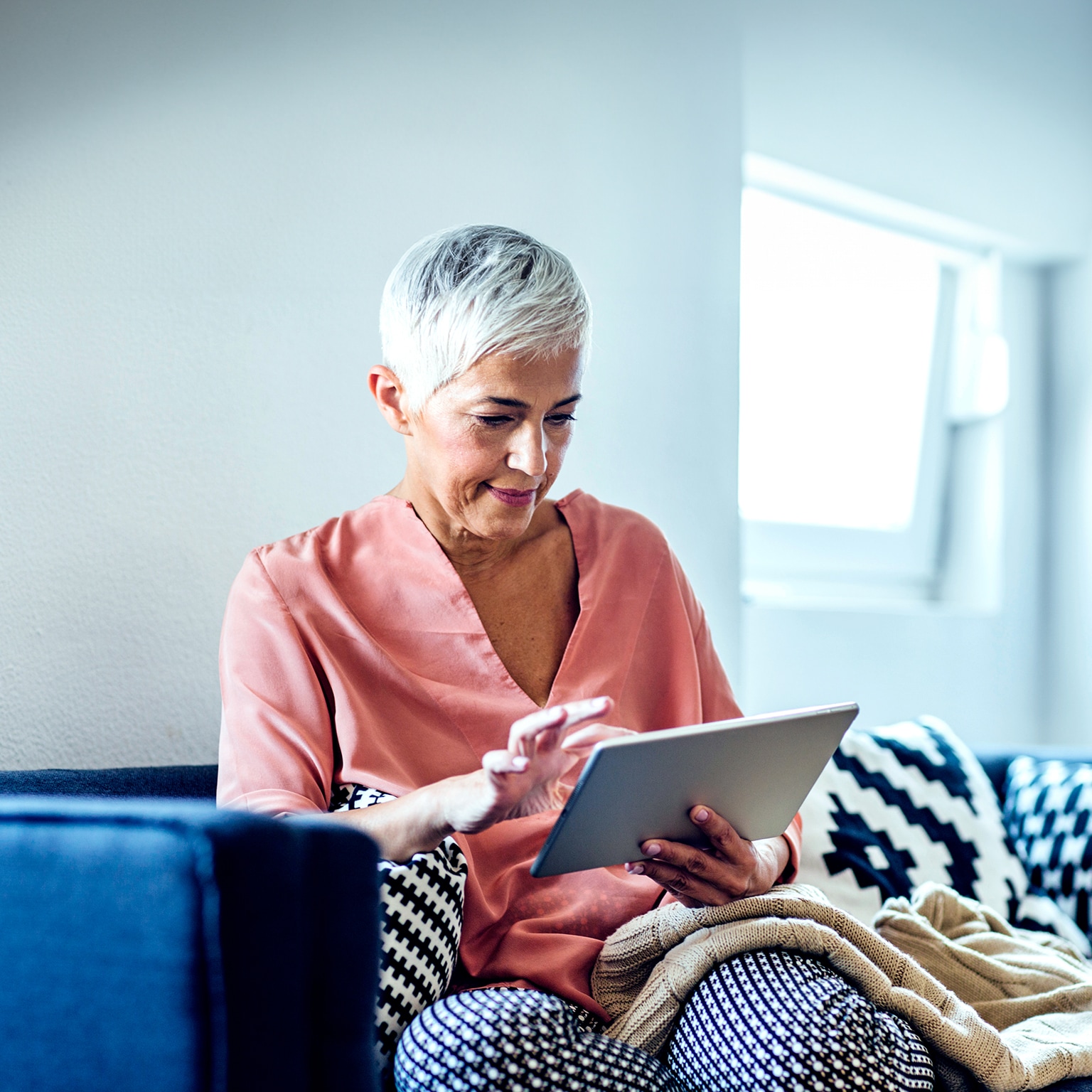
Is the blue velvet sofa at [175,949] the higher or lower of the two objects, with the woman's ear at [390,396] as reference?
lower

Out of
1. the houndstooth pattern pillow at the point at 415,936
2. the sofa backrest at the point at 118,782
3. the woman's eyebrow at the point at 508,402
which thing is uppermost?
the woman's eyebrow at the point at 508,402

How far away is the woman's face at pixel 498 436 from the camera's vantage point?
122cm

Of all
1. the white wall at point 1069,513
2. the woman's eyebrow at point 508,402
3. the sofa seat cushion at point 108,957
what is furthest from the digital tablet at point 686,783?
the white wall at point 1069,513

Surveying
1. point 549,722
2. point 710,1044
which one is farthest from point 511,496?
point 710,1044

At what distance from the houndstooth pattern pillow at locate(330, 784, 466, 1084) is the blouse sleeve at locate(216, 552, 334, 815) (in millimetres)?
135

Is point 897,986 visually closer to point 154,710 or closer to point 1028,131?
point 154,710

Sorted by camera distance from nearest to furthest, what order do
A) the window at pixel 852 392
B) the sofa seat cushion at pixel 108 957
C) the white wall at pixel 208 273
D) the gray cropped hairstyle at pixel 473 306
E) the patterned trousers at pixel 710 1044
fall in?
1. the sofa seat cushion at pixel 108 957
2. the patterned trousers at pixel 710 1044
3. the gray cropped hairstyle at pixel 473 306
4. the white wall at pixel 208 273
5. the window at pixel 852 392

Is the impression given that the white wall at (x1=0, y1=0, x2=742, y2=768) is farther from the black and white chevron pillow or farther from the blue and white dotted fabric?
the blue and white dotted fabric

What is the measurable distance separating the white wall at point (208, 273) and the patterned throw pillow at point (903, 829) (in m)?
0.66

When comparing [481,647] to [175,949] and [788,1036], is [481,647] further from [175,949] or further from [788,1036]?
[175,949]

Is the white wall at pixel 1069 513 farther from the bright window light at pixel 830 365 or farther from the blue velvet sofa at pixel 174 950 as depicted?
the blue velvet sofa at pixel 174 950

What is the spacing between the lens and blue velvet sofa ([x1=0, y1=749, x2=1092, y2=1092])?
0.61m

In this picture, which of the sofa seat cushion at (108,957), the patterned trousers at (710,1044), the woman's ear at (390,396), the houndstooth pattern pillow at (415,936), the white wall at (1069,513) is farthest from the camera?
the white wall at (1069,513)

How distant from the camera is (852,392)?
9.53 ft
